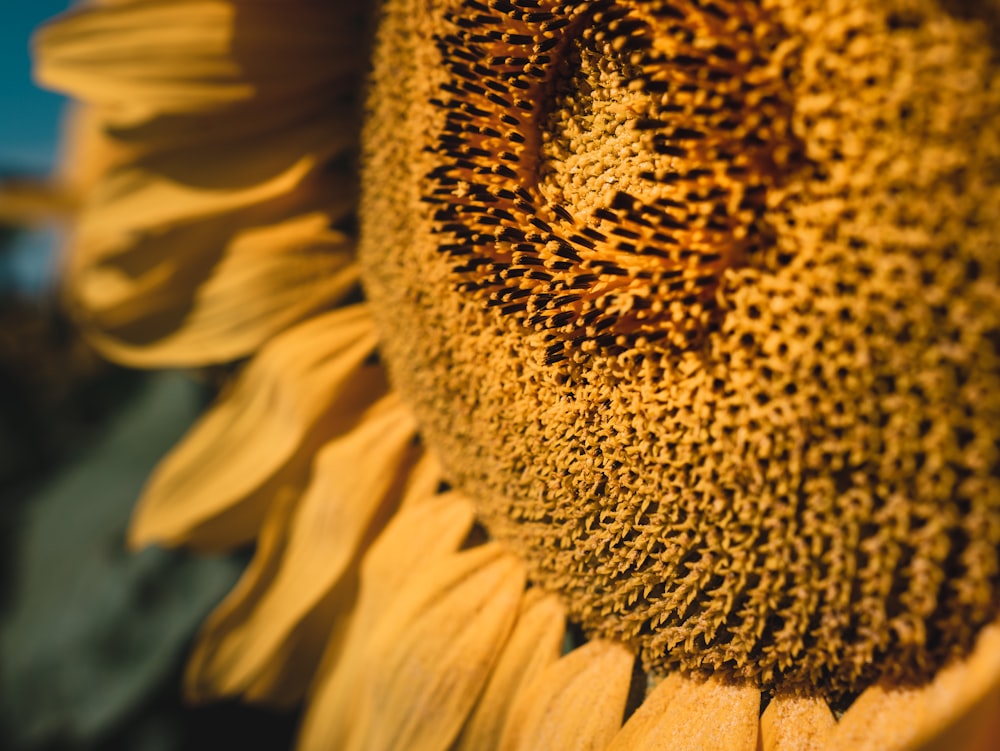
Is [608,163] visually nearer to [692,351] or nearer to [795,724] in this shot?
[692,351]

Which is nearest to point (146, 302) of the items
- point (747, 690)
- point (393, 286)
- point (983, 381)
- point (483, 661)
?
point (393, 286)

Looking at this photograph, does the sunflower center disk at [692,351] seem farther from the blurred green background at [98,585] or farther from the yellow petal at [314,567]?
the blurred green background at [98,585]

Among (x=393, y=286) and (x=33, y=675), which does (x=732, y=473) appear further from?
(x=33, y=675)

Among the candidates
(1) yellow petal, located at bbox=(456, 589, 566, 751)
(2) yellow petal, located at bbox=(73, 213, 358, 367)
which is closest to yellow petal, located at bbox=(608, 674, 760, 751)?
(1) yellow petal, located at bbox=(456, 589, 566, 751)

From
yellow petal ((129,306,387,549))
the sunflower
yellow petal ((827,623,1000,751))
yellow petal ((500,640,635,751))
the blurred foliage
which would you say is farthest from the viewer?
the blurred foliage

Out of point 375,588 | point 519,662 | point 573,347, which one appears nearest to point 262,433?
point 375,588

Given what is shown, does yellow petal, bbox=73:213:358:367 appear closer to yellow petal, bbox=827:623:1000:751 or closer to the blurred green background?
the blurred green background
